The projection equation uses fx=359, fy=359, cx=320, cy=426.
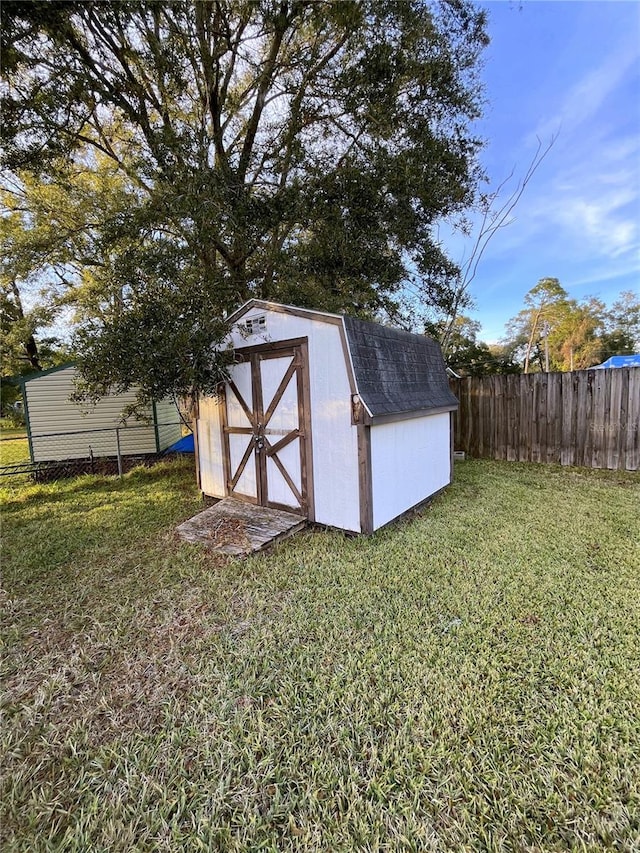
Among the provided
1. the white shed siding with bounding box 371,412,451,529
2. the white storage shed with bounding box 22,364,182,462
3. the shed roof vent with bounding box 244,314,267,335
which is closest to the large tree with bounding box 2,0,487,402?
the shed roof vent with bounding box 244,314,267,335

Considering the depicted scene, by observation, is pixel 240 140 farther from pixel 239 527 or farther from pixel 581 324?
pixel 581 324

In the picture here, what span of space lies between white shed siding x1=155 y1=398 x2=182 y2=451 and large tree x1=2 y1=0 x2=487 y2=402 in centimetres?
396

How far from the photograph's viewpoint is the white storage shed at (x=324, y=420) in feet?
13.6

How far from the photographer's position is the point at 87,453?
28.6ft

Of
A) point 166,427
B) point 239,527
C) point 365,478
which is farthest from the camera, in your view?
point 166,427

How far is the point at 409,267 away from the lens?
7238 millimetres

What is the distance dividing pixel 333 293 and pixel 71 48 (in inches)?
187

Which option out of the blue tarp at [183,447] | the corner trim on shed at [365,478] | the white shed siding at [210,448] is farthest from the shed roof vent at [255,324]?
the blue tarp at [183,447]

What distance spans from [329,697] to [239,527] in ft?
8.80

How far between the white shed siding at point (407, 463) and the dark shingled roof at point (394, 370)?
26 centimetres

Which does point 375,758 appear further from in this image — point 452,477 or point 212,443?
point 452,477

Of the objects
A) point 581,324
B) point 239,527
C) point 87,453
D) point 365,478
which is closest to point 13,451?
point 87,453

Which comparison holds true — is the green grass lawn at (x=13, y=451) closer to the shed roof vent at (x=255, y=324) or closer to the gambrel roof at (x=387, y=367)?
the shed roof vent at (x=255, y=324)

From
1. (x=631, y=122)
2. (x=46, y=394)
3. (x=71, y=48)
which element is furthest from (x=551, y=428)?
(x=46, y=394)
